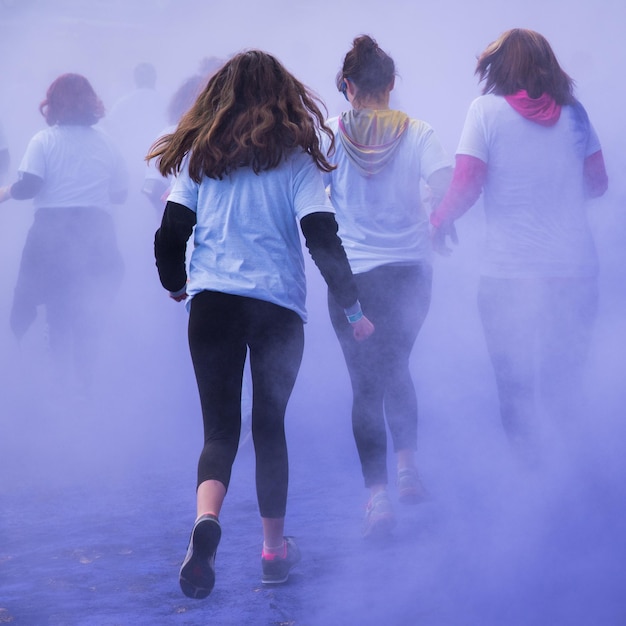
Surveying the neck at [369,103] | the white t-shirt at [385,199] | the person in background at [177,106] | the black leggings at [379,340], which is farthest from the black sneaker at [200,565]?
the person in background at [177,106]

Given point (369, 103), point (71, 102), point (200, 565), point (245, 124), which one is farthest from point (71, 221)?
point (200, 565)

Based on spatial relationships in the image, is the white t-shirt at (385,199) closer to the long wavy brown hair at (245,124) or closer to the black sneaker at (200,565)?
the long wavy brown hair at (245,124)

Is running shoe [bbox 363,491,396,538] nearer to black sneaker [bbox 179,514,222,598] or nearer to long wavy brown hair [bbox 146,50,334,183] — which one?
black sneaker [bbox 179,514,222,598]

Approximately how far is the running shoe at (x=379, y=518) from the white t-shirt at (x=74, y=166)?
2.10 m

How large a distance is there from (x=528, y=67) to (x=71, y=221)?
7.30ft

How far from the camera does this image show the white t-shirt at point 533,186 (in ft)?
7.60

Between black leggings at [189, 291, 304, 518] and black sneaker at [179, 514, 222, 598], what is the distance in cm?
17

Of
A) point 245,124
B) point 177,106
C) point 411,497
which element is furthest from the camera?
point 177,106

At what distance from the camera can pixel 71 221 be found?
3.77 m

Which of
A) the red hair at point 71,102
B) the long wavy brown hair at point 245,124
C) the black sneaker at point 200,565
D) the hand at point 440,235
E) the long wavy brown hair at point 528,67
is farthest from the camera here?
the red hair at point 71,102

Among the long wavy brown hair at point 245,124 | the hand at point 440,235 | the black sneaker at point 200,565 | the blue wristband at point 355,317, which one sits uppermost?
the long wavy brown hair at point 245,124

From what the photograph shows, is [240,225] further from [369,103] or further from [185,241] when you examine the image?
[369,103]

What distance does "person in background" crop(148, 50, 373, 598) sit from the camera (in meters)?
1.85

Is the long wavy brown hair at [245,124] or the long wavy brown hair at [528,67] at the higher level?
the long wavy brown hair at [528,67]
